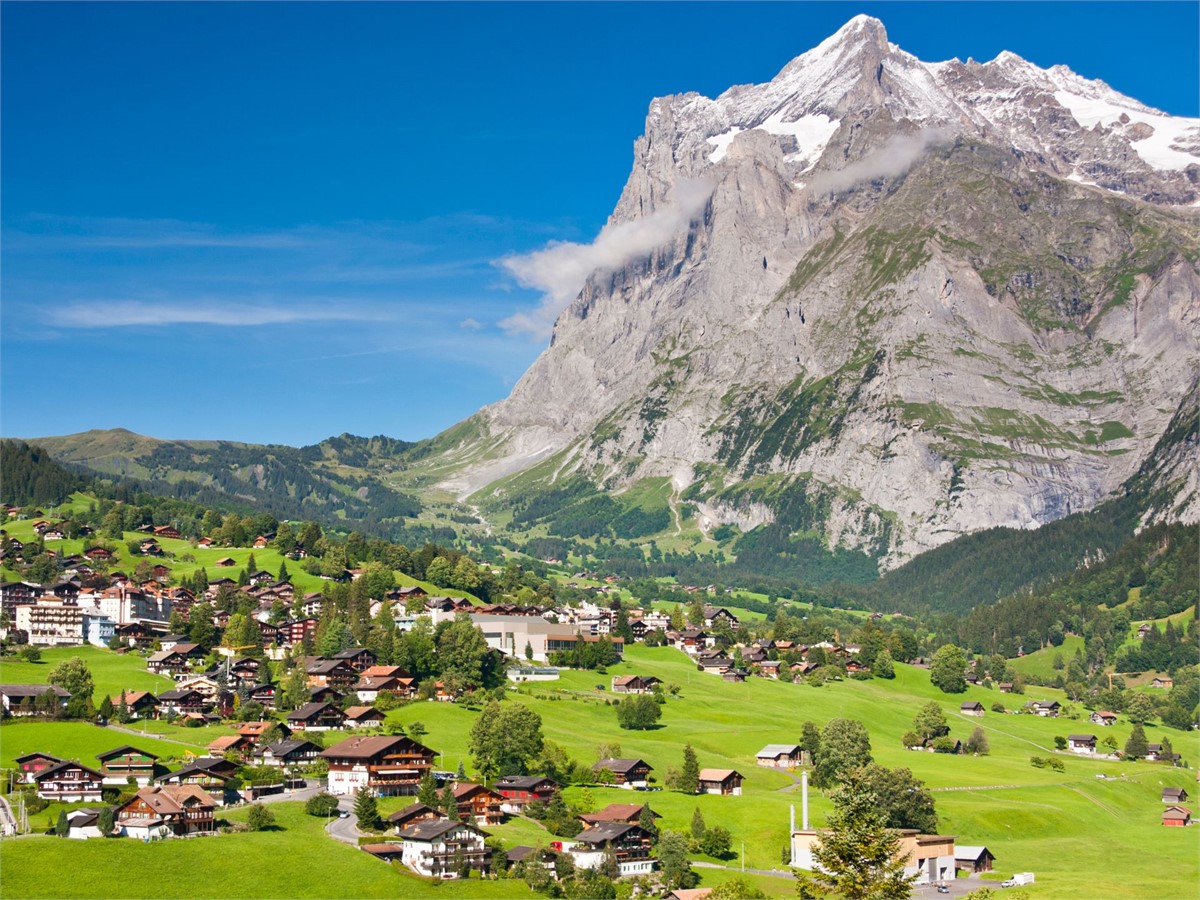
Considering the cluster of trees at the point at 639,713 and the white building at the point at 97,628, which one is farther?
the white building at the point at 97,628

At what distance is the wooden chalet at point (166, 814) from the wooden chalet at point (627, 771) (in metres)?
40.2

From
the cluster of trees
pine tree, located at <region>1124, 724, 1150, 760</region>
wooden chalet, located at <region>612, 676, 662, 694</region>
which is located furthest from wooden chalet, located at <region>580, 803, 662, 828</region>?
pine tree, located at <region>1124, 724, 1150, 760</region>

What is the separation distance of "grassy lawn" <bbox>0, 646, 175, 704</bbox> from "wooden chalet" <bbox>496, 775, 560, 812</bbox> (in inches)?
1940

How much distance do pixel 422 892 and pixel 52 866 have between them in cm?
2418

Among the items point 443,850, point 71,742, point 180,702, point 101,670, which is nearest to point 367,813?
point 443,850

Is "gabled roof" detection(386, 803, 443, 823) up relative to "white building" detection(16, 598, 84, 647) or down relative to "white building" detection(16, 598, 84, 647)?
down

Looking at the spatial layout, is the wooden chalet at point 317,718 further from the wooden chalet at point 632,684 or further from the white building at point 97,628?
the wooden chalet at point 632,684

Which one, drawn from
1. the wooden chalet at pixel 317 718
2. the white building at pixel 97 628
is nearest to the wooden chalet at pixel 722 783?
the wooden chalet at pixel 317 718

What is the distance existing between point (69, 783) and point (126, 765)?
738 cm

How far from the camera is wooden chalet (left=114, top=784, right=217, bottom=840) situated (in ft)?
332

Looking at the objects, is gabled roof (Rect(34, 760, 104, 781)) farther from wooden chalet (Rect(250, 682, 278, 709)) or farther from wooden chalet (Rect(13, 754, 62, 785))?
wooden chalet (Rect(250, 682, 278, 709))

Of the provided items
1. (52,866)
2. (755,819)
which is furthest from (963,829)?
(52,866)

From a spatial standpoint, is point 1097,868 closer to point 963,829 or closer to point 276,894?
point 963,829

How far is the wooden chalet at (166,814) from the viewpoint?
332ft
